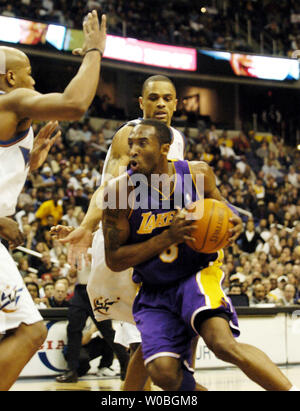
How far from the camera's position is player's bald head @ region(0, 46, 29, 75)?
3.73m

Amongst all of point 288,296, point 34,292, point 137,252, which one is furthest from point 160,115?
point 288,296

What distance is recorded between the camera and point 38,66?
63.0ft

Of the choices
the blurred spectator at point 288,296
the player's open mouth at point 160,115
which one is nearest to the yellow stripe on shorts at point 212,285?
the player's open mouth at point 160,115

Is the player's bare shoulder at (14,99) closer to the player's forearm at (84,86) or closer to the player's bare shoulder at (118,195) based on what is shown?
the player's forearm at (84,86)

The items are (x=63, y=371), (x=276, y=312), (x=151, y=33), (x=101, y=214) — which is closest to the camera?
(x=101, y=214)

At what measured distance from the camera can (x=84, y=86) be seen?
339cm

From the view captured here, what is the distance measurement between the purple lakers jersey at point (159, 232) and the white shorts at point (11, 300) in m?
0.72

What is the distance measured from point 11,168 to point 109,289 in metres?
1.24

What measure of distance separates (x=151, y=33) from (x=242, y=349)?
18122 mm

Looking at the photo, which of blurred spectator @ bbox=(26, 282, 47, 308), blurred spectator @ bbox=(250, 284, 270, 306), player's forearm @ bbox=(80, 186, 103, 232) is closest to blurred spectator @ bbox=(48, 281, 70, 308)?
blurred spectator @ bbox=(26, 282, 47, 308)

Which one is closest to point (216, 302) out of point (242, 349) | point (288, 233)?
point (242, 349)

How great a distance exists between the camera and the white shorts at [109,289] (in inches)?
171

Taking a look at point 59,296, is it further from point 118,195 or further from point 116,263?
point 118,195
